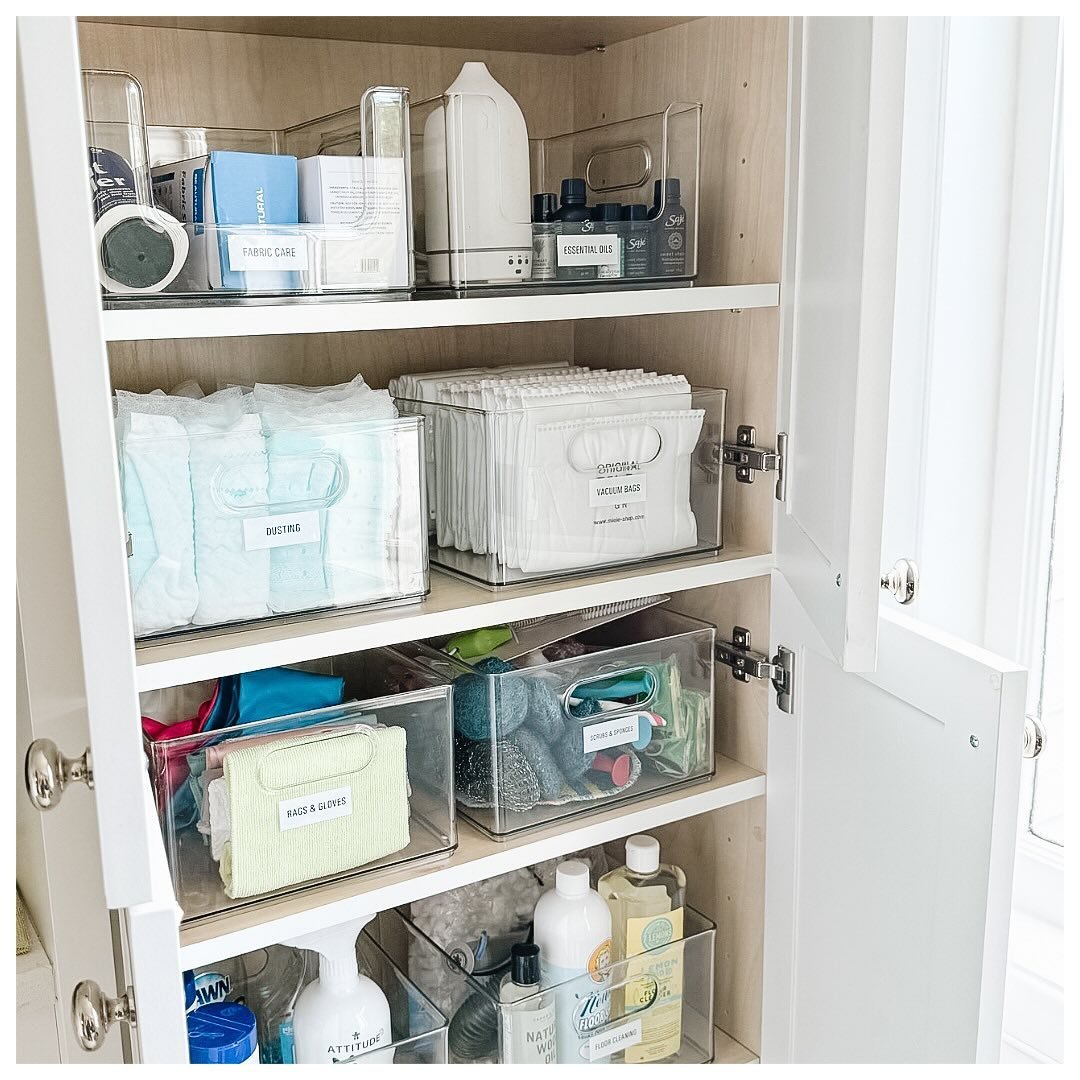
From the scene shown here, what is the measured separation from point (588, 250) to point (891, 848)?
0.65m

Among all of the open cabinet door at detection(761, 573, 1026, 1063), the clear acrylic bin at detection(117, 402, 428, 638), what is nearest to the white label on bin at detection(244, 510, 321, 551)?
the clear acrylic bin at detection(117, 402, 428, 638)

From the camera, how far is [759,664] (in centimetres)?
121

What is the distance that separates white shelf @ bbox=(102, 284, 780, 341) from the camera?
0.84 metres

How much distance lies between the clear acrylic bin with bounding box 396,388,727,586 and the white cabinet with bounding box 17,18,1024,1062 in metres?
0.04

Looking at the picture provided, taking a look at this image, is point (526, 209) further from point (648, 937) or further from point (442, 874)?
point (648, 937)

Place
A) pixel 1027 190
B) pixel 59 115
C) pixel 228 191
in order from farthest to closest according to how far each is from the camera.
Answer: pixel 1027 190
pixel 228 191
pixel 59 115

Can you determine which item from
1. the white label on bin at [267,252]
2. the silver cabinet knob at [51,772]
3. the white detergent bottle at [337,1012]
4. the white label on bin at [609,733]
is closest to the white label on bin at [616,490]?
the white label on bin at [609,733]

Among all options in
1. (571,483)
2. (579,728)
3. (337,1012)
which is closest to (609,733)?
(579,728)

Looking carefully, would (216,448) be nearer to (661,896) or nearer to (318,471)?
(318,471)

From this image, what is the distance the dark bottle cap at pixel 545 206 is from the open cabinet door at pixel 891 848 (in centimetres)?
45

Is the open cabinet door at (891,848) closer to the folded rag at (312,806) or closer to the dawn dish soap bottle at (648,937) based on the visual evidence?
the dawn dish soap bottle at (648,937)

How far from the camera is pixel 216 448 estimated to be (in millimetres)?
928

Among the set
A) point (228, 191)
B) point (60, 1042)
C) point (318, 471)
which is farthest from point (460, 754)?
point (228, 191)
